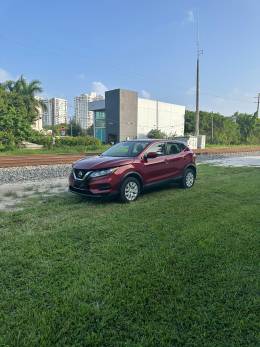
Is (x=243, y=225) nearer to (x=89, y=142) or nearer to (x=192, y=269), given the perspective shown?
(x=192, y=269)

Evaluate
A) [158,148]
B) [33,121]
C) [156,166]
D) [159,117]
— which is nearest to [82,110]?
[159,117]

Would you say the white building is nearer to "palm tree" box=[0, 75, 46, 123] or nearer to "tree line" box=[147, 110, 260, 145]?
"tree line" box=[147, 110, 260, 145]

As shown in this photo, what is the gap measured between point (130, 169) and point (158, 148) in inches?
55.7

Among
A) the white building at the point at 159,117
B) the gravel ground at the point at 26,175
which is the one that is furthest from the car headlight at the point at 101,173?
the white building at the point at 159,117

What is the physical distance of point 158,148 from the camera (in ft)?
25.6

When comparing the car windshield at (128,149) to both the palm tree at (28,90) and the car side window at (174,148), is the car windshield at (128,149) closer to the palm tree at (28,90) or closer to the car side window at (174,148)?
the car side window at (174,148)

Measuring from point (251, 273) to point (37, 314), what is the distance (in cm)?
247

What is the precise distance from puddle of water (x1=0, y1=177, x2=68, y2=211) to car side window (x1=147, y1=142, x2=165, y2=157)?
3.12 meters

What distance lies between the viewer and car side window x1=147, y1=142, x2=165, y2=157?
760cm

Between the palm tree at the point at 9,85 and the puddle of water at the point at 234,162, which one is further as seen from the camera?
the palm tree at the point at 9,85

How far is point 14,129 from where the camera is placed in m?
29.2

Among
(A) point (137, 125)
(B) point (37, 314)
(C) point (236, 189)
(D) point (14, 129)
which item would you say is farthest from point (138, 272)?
(A) point (137, 125)

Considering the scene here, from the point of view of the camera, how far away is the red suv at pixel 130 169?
21.4ft

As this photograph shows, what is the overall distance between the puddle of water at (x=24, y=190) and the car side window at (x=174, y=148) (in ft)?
11.5
